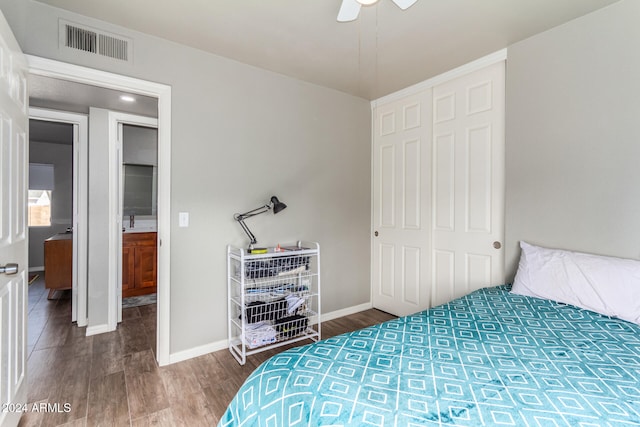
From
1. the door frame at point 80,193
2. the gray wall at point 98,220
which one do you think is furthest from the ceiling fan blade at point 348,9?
the door frame at point 80,193

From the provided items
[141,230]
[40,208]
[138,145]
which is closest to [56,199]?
[40,208]

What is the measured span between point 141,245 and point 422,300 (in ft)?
11.6

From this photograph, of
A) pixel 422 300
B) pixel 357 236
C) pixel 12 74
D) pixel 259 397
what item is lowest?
pixel 422 300

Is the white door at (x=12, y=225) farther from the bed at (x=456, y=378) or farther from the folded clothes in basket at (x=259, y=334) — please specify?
the folded clothes in basket at (x=259, y=334)

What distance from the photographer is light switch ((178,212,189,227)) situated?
7.86ft

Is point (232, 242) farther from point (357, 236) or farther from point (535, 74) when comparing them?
point (535, 74)

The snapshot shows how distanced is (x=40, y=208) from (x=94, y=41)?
5459 mm

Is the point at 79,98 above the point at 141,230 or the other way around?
above

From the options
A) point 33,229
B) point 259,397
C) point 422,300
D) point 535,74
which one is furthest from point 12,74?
point 33,229

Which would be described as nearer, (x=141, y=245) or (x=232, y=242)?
(x=232, y=242)

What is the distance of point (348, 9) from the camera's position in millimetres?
1526

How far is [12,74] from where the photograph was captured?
151cm

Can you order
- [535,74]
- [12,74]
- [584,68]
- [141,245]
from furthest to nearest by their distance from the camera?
[141,245]
[535,74]
[584,68]
[12,74]

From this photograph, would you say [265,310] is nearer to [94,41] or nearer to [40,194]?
[94,41]
